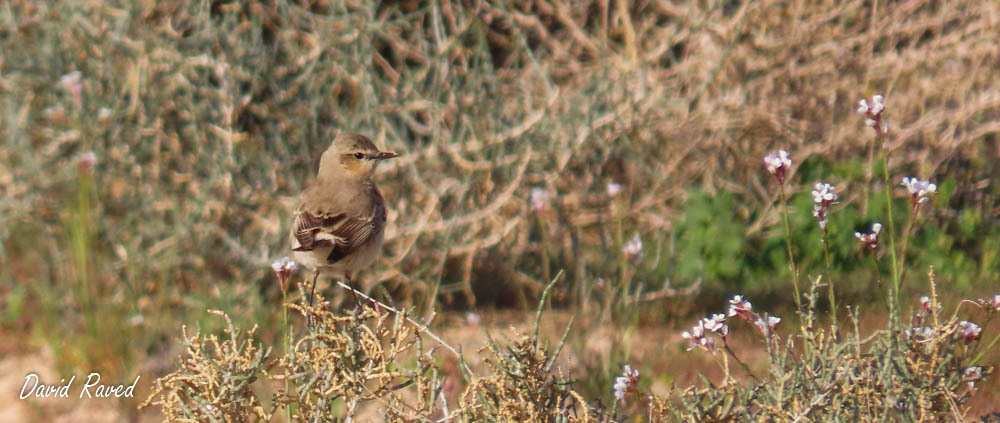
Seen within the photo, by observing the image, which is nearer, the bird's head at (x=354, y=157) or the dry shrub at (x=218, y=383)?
the dry shrub at (x=218, y=383)

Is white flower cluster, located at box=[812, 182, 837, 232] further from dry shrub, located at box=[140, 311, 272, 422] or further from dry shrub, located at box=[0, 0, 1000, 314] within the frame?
dry shrub, located at box=[0, 0, 1000, 314]

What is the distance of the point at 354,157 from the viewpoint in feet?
15.7

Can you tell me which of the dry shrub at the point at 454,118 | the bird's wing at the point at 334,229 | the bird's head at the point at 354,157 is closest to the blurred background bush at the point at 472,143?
the dry shrub at the point at 454,118

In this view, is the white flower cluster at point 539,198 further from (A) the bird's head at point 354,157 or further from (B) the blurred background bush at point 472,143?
(A) the bird's head at point 354,157

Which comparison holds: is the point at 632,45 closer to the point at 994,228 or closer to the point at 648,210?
the point at 648,210

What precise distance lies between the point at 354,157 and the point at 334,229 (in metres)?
0.54

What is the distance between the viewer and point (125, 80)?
235 inches

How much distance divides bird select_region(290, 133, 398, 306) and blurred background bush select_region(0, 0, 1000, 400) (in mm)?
796

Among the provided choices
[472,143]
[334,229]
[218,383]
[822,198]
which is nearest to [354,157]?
[334,229]

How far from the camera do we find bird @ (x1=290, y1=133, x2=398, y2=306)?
170 inches

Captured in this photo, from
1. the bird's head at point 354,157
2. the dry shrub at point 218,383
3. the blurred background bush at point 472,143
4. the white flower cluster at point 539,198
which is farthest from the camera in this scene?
the blurred background bush at point 472,143

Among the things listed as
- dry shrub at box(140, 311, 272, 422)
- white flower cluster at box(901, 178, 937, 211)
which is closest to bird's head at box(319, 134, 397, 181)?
dry shrub at box(140, 311, 272, 422)

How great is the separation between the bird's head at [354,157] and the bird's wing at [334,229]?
12.0 inches

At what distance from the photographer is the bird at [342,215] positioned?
14.1 ft
